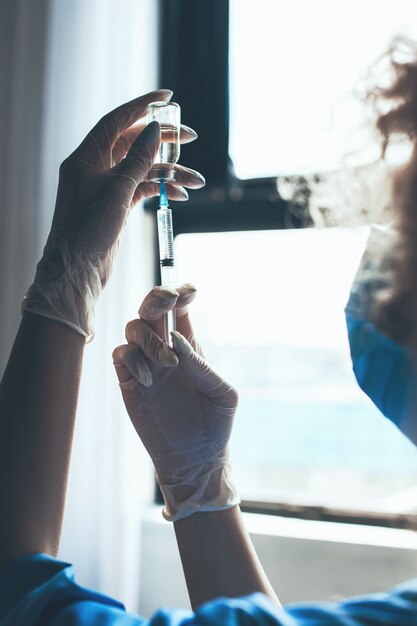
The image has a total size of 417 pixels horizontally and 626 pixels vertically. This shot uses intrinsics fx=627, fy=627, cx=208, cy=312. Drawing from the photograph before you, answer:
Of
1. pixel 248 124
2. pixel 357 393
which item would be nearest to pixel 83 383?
pixel 357 393

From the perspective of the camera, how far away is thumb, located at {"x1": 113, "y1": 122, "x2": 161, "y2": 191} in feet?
3.08

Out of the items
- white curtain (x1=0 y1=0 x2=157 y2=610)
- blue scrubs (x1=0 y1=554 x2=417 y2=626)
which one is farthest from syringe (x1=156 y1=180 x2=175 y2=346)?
white curtain (x1=0 y1=0 x2=157 y2=610)

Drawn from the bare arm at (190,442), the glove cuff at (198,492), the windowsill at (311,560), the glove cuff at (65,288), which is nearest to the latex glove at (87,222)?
the glove cuff at (65,288)

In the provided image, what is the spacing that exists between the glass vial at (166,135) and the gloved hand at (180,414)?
184 mm

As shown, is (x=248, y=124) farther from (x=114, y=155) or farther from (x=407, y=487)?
(x=407, y=487)

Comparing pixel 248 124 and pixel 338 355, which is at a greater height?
pixel 248 124

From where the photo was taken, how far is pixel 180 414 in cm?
101

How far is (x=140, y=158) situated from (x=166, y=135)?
0.09 m

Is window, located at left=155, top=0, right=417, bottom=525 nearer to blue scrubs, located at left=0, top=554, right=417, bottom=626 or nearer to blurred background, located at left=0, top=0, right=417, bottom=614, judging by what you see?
blurred background, located at left=0, top=0, right=417, bottom=614

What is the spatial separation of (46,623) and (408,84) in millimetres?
798

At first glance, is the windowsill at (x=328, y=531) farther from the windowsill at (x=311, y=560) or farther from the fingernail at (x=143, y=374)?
the fingernail at (x=143, y=374)

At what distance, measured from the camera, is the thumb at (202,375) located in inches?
37.6

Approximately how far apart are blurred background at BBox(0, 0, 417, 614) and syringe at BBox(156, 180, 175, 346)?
48 cm

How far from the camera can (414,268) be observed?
766mm
